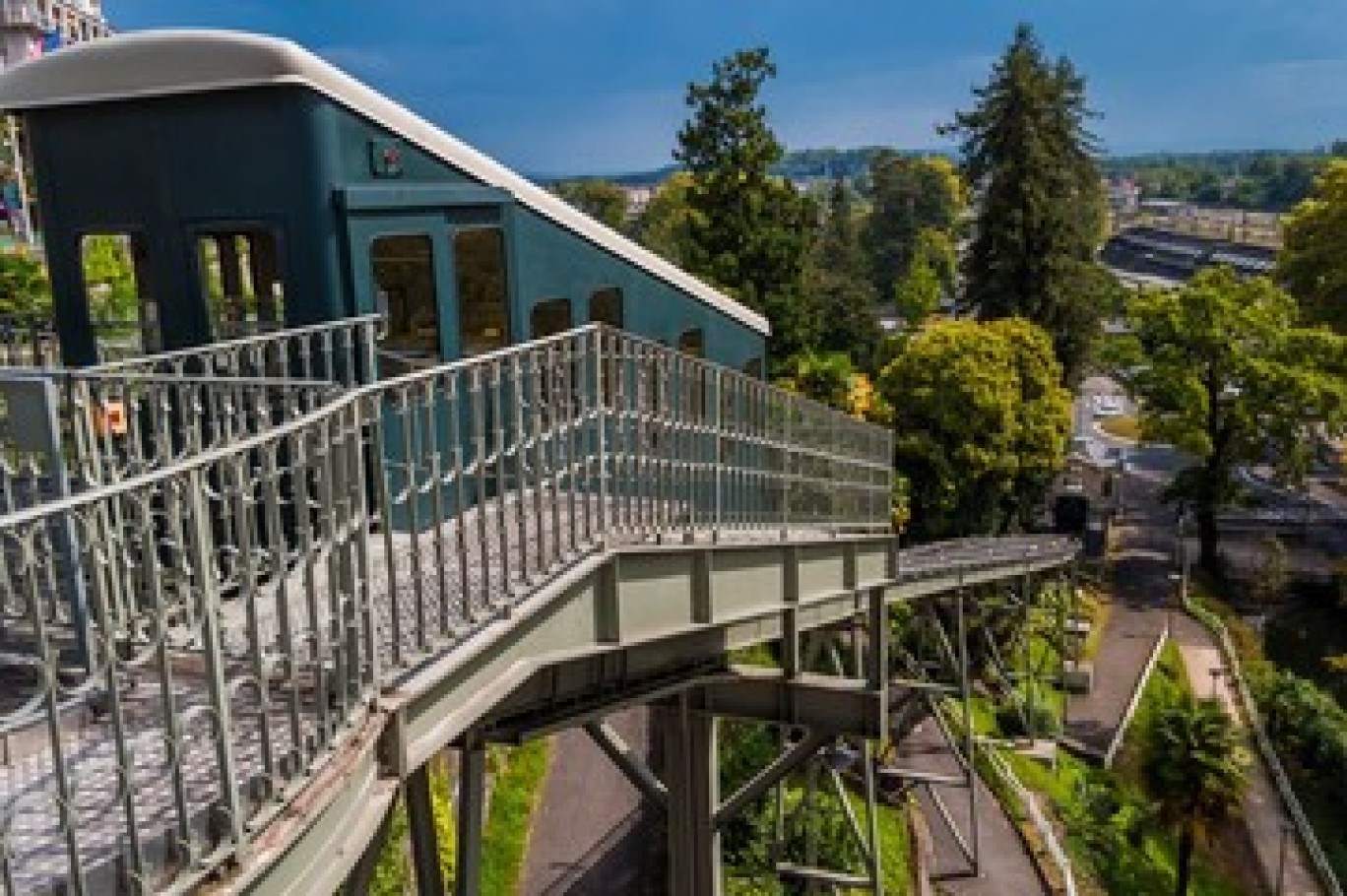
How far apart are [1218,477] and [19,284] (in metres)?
33.4

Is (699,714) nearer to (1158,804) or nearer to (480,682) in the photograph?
(480,682)

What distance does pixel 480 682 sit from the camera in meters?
5.13

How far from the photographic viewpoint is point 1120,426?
63344 mm

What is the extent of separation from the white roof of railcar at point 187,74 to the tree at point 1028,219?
3250 cm

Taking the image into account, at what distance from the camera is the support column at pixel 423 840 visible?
719 centimetres

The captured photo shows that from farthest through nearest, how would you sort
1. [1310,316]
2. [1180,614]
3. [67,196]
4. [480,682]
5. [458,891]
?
[1310,316], [1180,614], [458,891], [67,196], [480,682]

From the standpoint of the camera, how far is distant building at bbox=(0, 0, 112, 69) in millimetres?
71125

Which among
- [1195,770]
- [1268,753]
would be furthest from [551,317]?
[1268,753]

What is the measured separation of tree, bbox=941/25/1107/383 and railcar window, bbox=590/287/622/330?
29744mm

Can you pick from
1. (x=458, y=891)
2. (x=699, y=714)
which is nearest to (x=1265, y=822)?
(x=699, y=714)

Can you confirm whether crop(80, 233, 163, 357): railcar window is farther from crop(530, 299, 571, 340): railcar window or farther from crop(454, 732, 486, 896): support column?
crop(454, 732, 486, 896): support column

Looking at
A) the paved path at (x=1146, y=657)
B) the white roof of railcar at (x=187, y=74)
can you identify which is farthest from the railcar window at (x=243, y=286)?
the paved path at (x=1146, y=657)

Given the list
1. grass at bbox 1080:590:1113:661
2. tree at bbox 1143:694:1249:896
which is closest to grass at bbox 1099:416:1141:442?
grass at bbox 1080:590:1113:661

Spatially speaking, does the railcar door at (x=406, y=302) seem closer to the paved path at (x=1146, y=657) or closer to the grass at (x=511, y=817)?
the grass at (x=511, y=817)
